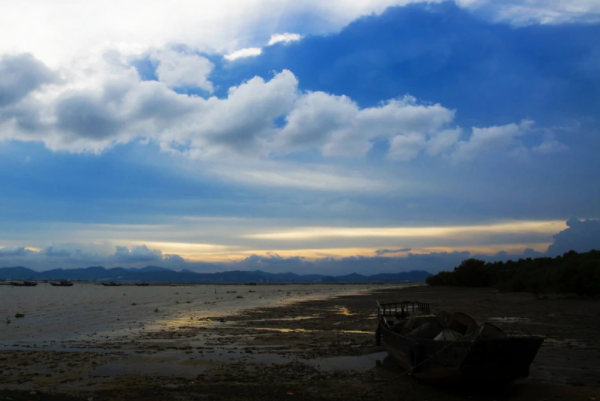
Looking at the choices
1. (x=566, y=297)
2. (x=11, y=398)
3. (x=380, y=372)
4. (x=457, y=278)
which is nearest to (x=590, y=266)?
(x=566, y=297)

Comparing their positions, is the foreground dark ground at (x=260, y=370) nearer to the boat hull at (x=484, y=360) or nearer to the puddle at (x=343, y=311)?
the boat hull at (x=484, y=360)

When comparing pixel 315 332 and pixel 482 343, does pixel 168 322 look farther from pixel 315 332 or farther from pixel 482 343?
pixel 482 343

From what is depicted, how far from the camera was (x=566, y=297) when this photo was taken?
46594 millimetres

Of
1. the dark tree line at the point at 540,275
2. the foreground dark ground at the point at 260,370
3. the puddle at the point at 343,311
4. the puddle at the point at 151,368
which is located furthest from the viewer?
the dark tree line at the point at 540,275

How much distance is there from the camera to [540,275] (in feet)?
178

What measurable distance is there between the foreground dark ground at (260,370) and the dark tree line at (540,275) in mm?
24064

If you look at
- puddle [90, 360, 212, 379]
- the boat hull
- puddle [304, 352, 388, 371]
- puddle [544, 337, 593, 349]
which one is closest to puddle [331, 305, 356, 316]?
puddle [544, 337, 593, 349]

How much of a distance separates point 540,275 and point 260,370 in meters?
50.8

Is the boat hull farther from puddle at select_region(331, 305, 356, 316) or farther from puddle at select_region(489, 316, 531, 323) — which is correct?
puddle at select_region(331, 305, 356, 316)

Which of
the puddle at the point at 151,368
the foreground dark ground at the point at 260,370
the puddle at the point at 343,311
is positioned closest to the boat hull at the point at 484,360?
the foreground dark ground at the point at 260,370

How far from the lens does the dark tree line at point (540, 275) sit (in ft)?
147

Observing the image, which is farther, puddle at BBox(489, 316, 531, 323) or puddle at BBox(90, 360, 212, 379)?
puddle at BBox(489, 316, 531, 323)

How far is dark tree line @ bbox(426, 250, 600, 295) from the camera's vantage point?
44719mm

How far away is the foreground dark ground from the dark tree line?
79.0 feet
